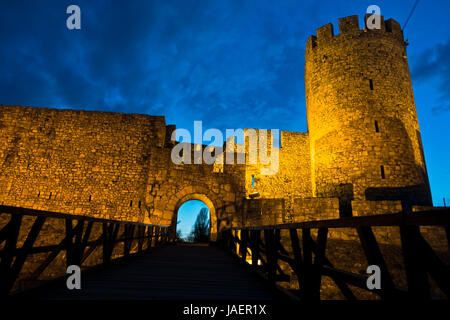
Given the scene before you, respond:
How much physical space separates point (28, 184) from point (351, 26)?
15920mm

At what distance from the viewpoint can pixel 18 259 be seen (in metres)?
2.00

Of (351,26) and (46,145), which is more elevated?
(351,26)

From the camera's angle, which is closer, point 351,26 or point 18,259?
point 18,259

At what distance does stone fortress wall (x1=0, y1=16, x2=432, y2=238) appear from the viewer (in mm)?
9695

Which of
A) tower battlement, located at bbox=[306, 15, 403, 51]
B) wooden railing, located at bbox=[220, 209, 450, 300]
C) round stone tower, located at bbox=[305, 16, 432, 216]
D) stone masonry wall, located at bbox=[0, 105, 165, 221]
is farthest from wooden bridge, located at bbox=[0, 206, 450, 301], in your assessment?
tower battlement, located at bbox=[306, 15, 403, 51]

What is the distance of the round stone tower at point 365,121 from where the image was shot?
10148 millimetres

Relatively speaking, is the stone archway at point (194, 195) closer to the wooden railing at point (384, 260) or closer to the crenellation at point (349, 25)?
the wooden railing at point (384, 260)

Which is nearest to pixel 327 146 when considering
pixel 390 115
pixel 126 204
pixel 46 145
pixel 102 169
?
pixel 390 115

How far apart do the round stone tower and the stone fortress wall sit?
4 centimetres

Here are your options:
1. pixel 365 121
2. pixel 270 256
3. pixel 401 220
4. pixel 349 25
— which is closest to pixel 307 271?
pixel 270 256

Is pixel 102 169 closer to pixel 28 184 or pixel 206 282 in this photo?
pixel 28 184

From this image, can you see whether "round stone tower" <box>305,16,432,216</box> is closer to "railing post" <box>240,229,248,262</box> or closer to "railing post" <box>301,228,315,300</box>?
"railing post" <box>240,229,248,262</box>

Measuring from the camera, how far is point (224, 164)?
9.99 meters

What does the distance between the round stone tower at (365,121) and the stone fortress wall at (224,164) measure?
0.04 m
